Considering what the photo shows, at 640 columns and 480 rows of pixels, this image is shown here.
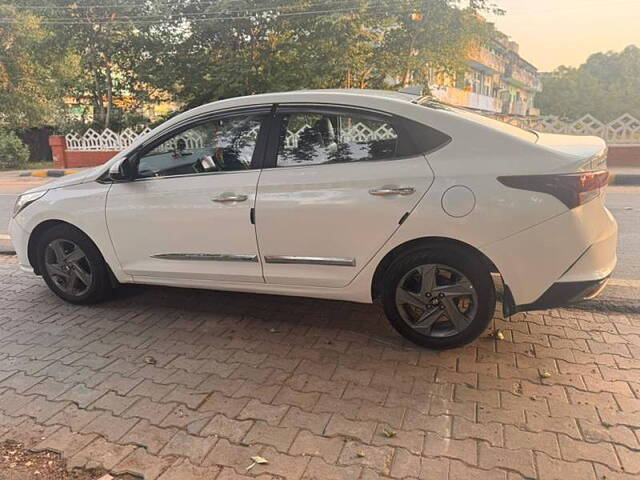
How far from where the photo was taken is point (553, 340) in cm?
337

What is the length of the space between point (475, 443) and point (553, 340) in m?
1.32

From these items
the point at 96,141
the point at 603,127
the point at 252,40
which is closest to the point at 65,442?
the point at 603,127

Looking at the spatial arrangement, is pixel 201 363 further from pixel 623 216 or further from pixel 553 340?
pixel 623 216

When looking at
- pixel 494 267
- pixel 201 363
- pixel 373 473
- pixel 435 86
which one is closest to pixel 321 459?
pixel 373 473

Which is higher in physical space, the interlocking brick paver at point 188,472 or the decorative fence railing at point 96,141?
the decorative fence railing at point 96,141

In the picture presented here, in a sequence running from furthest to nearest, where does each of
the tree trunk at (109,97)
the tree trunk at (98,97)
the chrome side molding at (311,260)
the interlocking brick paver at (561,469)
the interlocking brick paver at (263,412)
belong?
the tree trunk at (98,97) → the tree trunk at (109,97) → the chrome side molding at (311,260) → the interlocking brick paver at (263,412) → the interlocking brick paver at (561,469)

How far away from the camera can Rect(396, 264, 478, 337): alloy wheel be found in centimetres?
308

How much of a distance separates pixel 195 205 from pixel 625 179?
11.1 meters

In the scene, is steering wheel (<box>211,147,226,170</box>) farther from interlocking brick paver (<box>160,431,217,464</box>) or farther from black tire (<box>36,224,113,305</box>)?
interlocking brick paver (<box>160,431,217,464</box>)

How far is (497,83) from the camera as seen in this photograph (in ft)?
170

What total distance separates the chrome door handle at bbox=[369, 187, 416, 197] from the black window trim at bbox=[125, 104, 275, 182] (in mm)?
816

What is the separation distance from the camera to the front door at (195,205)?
135 inches

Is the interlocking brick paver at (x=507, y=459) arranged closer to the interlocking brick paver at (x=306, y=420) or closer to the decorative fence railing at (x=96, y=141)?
the interlocking brick paver at (x=306, y=420)

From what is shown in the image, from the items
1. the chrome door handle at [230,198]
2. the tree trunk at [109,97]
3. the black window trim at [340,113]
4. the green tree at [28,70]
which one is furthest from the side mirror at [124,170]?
the tree trunk at [109,97]
